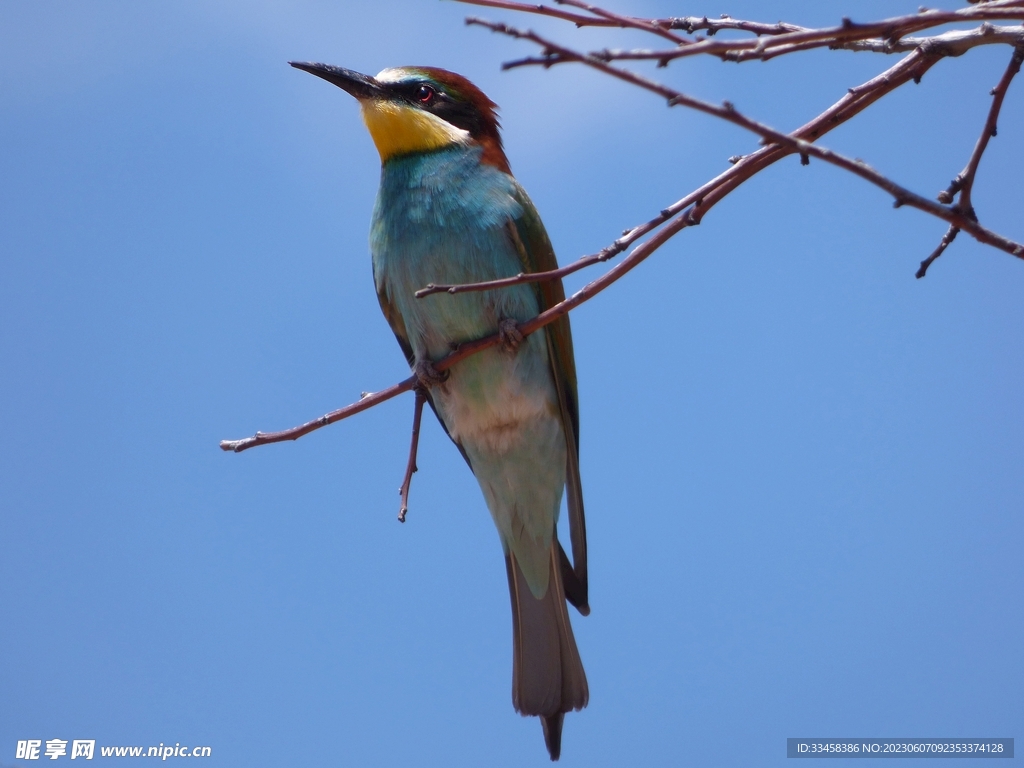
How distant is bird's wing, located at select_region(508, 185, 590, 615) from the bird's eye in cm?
48

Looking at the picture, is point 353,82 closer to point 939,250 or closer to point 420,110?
point 420,110

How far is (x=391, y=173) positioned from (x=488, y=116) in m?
0.44

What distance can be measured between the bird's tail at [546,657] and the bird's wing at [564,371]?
74mm

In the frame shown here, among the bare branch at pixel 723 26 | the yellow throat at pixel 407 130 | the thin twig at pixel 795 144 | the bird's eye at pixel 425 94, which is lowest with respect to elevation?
the thin twig at pixel 795 144

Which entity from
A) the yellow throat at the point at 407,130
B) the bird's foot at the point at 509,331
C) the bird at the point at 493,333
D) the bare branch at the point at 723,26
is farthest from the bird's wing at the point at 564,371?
the bare branch at the point at 723,26

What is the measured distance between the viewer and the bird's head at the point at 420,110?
326 centimetres

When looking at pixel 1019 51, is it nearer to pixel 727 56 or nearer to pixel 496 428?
pixel 727 56

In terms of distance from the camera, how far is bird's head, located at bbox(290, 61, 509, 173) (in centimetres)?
326

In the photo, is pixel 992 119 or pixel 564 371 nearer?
pixel 992 119

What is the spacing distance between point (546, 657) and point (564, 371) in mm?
877

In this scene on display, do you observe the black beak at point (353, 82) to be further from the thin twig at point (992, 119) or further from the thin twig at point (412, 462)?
the thin twig at point (992, 119)

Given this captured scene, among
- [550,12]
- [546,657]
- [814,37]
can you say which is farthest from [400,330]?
[814,37]

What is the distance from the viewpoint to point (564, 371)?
317cm

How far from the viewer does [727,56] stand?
1497mm
